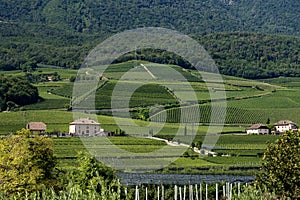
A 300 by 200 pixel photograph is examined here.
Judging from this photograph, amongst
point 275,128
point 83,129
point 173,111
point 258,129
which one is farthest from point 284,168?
point 173,111

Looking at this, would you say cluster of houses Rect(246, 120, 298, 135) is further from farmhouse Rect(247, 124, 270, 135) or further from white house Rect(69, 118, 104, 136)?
white house Rect(69, 118, 104, 136)

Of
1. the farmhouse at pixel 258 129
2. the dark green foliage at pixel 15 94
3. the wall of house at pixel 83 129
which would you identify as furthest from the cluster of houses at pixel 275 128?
the dark green foliage at pixel 15 94

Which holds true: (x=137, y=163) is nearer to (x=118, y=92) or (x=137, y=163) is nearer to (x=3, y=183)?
(x=3, y=183)

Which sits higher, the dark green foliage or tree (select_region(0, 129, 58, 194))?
the dark green foliage

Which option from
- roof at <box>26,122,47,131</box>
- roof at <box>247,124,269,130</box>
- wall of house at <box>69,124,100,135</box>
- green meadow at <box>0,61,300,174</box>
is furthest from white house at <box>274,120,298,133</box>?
roof at <box>26,122,47,131</box>

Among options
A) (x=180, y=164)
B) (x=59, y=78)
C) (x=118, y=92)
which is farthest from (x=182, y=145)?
(x=59, y=78)

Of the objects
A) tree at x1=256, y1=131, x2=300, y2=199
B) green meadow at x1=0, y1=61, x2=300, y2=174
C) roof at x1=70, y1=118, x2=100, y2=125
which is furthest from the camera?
roof at x1=70, y1=118, x2=100, y2=125
